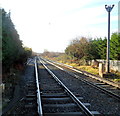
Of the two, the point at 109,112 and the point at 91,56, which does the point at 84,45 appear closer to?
the point at 91,56

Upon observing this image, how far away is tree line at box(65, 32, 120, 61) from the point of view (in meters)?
20.5

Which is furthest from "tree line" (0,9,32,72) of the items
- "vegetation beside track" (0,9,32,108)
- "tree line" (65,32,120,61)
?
"tree line" (65,32,120,61)

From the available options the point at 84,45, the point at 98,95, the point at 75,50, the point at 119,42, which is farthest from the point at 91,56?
the point at 98,95

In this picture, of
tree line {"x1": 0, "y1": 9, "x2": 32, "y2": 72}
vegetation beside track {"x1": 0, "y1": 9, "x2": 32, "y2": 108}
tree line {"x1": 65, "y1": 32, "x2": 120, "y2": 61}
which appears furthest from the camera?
tree line {"x1": 65, "y1": 32, "x2": 120, "y2": 61}

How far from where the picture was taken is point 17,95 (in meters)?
7.41

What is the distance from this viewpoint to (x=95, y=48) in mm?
26828

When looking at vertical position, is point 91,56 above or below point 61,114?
above

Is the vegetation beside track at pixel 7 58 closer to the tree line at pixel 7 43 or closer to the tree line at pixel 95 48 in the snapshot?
the tree line at pixel 7 43

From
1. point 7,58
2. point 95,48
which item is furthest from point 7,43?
point 95,48

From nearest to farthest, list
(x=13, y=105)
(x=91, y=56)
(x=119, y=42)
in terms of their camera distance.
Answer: (x=13, y=105), (x=119, y=42), (x=91, y=56)

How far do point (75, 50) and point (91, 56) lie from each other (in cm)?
529

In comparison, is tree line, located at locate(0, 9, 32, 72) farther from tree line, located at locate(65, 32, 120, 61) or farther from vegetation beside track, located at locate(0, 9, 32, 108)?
tree line, located at locate(65, 32, 120, 61)

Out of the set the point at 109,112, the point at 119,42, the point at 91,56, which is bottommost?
the point at 109,112

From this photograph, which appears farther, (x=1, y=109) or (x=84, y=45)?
(x=84, y=45)
